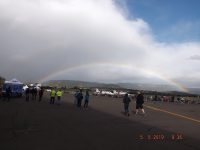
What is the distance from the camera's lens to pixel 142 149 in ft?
39.1

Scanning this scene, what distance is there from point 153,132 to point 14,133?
6.69 meters

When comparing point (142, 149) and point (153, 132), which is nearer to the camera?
point (142, 149)

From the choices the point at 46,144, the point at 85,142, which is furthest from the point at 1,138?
the point at 85,142

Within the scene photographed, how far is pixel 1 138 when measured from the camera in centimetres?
1375

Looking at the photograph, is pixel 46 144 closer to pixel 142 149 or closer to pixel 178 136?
pixel 142 149

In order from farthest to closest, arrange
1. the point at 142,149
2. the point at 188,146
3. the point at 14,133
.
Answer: the point at 14,133
the point at 188,146
the point at 142,149

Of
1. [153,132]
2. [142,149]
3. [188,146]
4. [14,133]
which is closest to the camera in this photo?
[142,149]

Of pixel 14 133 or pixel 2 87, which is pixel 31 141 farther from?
pixel 2 87
